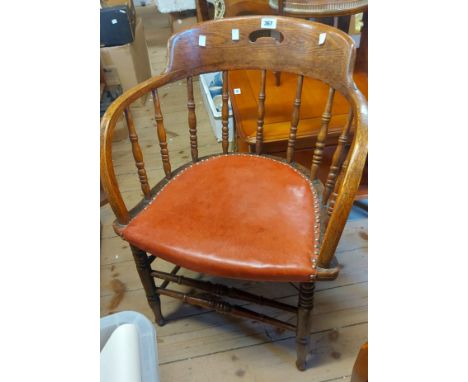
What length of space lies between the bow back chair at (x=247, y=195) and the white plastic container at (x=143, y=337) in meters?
0.13

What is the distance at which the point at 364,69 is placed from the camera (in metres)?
1.45

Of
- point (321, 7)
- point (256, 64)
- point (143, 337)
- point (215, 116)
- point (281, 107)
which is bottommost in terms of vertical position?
point (143, 337)

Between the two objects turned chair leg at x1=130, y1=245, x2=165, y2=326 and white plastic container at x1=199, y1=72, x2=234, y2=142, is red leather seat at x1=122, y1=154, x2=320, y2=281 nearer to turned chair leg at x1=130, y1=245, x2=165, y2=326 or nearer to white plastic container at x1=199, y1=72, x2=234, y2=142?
turned chair leg at x1=130, y1=245, x2=165, y2=326

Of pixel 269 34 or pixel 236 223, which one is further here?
pixel 269 34

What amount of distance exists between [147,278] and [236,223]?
350mm

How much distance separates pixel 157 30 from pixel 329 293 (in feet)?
10.9

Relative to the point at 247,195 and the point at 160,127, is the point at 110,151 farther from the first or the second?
the point at 247,195

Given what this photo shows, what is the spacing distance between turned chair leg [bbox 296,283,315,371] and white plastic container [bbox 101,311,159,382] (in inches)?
14.6

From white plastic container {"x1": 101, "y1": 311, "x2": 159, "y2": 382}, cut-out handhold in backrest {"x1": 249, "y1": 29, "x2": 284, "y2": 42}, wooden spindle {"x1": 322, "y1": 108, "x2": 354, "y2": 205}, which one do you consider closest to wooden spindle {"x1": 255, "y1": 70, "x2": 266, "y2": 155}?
cut-out handhold in backrest {"x1": 249, "y1": 29, "x2": 284, "y2": 42}

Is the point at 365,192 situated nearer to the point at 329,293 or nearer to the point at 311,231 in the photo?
the point at 329,293

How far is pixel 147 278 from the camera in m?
0.97

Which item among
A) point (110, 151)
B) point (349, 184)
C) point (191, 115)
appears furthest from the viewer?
point (191, 115)

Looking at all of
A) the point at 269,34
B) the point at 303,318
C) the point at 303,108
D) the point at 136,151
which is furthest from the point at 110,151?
the point at 269,34
